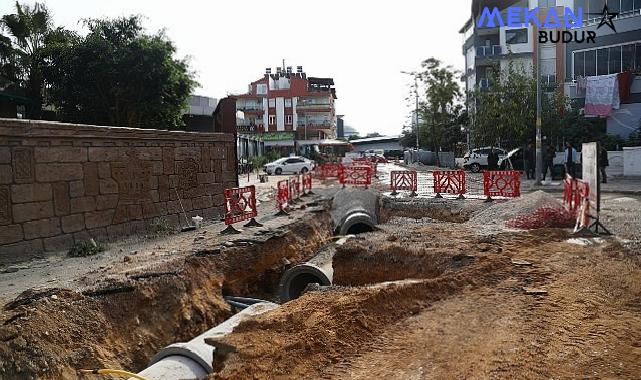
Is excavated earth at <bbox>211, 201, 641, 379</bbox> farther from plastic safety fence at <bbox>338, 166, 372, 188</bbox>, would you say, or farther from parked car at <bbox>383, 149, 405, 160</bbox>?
parked car at <bbox>383, 149, 405, 160</bbox>

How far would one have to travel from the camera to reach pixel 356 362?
4598 millimetres

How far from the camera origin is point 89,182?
10008 mm

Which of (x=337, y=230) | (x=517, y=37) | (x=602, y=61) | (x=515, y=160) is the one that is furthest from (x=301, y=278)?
A: (x=517, y=37)

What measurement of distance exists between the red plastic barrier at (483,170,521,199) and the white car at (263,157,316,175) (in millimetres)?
21324

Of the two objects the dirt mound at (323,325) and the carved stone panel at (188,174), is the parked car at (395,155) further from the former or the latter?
the dirt mound at (323,325)

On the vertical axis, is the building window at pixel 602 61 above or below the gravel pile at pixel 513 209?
above

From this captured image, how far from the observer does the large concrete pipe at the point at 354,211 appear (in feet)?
43.3

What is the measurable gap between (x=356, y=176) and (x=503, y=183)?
6511 mm

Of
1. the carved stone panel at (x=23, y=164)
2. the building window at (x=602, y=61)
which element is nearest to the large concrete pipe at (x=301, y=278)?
the carved stone panel at (x=23, y=164)

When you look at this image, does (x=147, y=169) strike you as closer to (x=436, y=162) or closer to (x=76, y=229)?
(x=76, y=229)

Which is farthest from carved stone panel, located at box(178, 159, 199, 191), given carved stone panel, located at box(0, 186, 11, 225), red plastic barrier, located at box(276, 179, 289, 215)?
carved stone panel, located at box(0, 186, 11, 225)

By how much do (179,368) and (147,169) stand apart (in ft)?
24.7

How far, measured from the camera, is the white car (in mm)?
35531

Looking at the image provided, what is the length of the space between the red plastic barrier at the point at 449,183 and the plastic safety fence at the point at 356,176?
3956 millimetres
